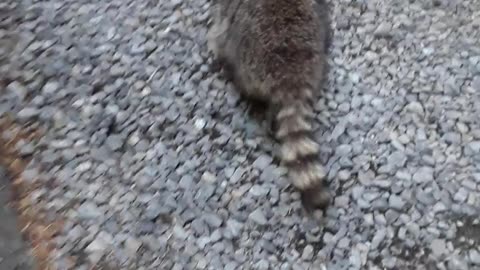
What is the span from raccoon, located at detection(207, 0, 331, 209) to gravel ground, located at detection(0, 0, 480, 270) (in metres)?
0.11

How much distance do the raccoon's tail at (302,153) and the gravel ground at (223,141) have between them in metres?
0.08

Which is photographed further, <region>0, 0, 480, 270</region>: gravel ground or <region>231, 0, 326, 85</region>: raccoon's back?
<region>231, 0, 326, 85</region>: raccoon's back

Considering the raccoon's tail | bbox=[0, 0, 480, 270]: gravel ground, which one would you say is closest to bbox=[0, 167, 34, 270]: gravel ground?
bbox=[0, 0, 480, 270]: gravel ground

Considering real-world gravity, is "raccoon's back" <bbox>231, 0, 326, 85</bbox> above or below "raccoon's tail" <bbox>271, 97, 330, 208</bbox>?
above

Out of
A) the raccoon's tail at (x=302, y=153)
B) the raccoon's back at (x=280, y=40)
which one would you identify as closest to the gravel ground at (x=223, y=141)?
the raccoon's tail at (x=302, y=153)

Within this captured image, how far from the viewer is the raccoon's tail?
2.30 m

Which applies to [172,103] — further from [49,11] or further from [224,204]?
[49,11]

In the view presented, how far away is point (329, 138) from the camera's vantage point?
8.41 feet

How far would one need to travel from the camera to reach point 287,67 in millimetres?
2404

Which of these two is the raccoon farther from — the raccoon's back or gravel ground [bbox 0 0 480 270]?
gravel ground [bbox 0 0 480 270]

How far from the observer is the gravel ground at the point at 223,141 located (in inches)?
90.4

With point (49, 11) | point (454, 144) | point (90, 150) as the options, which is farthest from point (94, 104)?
point (454, 144)

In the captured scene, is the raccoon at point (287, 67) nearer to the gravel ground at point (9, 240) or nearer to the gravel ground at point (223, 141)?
the gravel ground at point (223, 141)

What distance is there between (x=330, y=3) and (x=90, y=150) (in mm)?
1202
